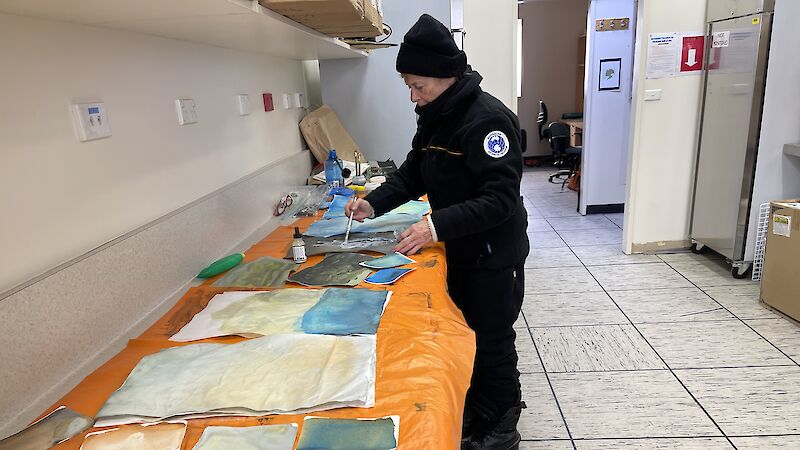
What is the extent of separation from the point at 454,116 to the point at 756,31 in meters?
2.48

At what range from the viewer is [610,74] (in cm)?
454

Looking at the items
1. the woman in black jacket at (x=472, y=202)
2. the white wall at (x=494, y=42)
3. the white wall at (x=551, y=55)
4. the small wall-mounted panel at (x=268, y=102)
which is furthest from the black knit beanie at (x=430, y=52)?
the white wall at (x=551, y=55)

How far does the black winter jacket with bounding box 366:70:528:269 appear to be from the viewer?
4.71 feet

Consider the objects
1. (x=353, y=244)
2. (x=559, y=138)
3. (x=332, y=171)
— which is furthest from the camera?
(x=559, y=138)

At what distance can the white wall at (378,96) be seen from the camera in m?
3.22

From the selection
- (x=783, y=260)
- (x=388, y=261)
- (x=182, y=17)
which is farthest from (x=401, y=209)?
(x=783, y=260)

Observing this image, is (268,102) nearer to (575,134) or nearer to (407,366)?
(407,366)

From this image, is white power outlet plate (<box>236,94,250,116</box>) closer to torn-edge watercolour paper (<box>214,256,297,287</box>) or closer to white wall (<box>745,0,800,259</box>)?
torn-edge watercolour paper (<box>214,256,297,287</box>)

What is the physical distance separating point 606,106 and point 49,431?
4.77m

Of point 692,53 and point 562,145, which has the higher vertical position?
point 692,53

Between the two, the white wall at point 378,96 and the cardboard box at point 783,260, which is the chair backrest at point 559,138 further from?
the cardboard box at point 783,260

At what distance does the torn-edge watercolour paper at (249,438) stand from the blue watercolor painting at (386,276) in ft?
2.11

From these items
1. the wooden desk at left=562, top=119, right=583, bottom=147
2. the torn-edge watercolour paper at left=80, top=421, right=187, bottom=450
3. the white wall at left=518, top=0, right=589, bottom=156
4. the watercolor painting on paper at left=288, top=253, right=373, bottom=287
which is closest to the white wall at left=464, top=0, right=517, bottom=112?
the watercolor painting on paper at left=288, top=253, right=373, bottom=287

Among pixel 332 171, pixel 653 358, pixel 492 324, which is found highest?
pixel 332 171
